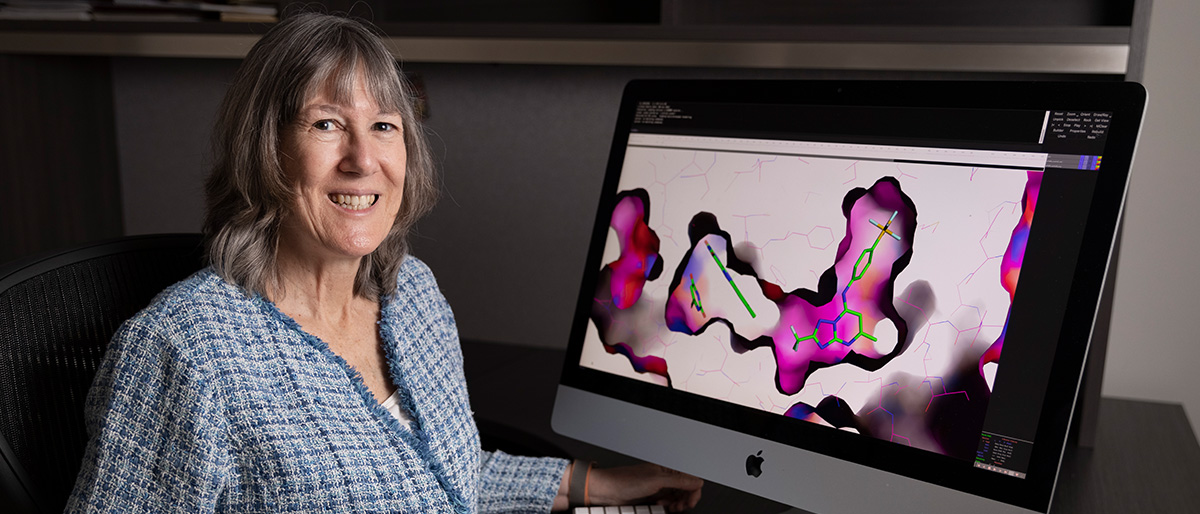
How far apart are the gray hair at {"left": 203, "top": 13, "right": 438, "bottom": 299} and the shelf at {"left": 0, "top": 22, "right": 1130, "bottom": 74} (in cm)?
50

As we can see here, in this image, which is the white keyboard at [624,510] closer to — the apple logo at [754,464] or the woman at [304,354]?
the woman at [304,354]

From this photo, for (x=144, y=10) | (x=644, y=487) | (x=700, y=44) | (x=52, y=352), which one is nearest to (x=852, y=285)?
(x=644, y=487)

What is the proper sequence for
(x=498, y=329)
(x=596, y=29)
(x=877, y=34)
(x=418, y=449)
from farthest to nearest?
(x=498, y=329)
(x=596, y=29)
(x=877, y=34)
(x=418, y=449)

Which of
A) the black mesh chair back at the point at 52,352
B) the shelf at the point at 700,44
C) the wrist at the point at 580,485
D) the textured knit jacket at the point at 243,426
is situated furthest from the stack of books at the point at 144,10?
the wrist at the point at 580,485

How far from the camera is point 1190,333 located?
1.45m

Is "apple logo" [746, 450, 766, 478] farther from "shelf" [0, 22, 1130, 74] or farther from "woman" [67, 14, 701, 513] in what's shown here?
"shelf" [0, 22, 1130, 74]

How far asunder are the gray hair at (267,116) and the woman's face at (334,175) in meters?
0.01

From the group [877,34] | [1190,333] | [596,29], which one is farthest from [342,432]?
[1190,333]

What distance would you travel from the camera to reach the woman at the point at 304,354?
84cm

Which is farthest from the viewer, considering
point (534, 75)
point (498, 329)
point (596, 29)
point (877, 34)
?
point (498, 329)

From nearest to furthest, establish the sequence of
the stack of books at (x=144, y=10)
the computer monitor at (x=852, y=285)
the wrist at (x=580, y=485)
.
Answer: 1. the computer monitor at (x=852, y=285)
2. the wrist at (x=580, y=485)
3. the stack of books at (x=144, y=10)

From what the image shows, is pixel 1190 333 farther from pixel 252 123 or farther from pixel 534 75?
pixel 252 123

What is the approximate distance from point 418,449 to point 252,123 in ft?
1.33

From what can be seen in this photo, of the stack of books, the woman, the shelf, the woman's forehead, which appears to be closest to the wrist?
the woman
